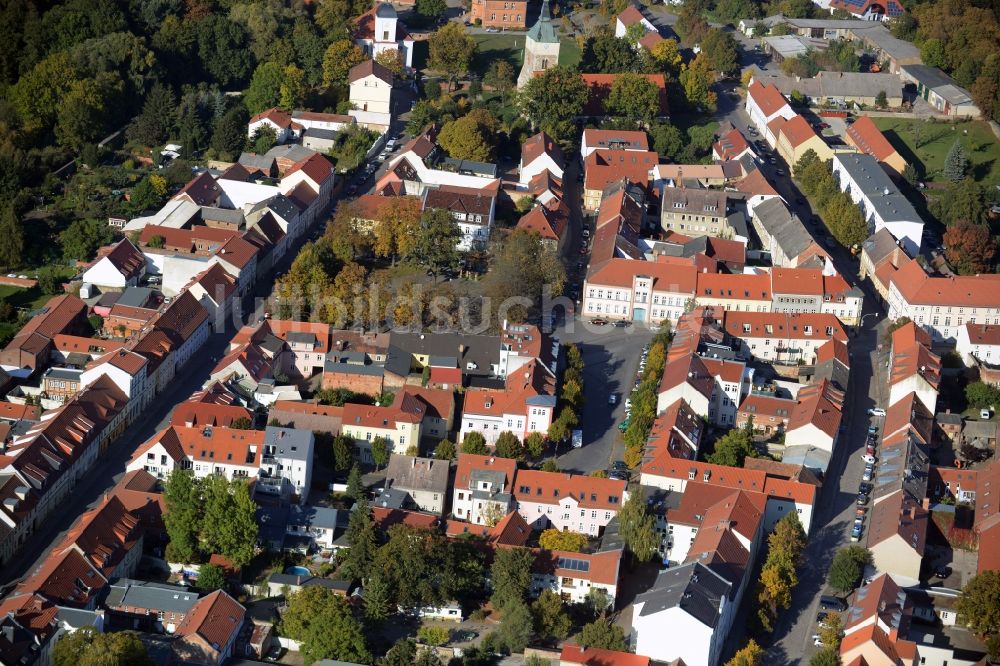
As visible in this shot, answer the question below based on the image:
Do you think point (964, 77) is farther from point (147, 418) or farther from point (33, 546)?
point (33, 546)

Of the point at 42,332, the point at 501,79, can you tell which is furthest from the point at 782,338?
the point at 501,79

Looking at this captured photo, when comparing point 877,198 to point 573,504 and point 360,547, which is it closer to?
point 573,504

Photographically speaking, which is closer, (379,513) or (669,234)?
(379,513)

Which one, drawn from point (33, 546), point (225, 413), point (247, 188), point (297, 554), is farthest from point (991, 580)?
point (247, 188)

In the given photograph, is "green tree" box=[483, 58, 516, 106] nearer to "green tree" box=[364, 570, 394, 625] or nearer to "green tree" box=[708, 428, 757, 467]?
"green tree" box=[708, 428, 757, 467]

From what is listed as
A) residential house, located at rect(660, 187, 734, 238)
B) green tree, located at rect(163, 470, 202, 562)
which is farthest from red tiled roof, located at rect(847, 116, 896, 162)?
green tree, located at rect(163, 470, 202, 562)

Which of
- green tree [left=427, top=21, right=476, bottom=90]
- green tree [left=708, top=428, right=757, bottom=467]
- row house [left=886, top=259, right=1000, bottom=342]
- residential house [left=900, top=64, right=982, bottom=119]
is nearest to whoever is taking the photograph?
green tree [left=708, top=428, right=757, bottom=467]
